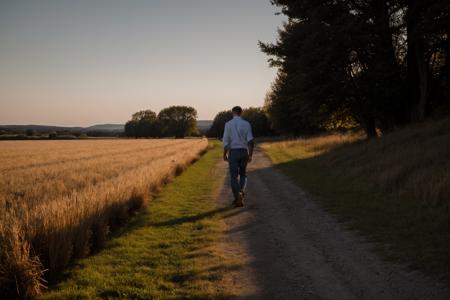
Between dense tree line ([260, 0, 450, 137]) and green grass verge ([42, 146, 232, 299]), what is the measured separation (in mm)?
13914

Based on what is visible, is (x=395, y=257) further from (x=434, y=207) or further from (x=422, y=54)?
(x=422, y=54)

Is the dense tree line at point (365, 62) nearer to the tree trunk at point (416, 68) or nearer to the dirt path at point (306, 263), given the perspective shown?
the tree trunk at point (416, 68)

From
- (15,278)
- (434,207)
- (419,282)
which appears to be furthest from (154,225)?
(434,207)

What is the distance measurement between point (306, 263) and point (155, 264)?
2.28 m

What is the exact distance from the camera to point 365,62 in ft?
73.8

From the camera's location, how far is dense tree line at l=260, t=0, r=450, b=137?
816 inches

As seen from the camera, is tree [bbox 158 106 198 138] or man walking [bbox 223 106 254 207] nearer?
man walking [bbox 223 106 254 207]

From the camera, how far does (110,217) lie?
28.7ft

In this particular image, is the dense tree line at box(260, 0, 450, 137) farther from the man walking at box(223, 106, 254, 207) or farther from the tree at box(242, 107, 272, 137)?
the tree at box(242, 107, 272, 137)

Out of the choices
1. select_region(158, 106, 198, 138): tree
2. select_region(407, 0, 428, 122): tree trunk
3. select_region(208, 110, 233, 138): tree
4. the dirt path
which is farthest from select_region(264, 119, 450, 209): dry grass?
select_region(158, 106, 198, 138): tree

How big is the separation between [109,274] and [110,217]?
127 inches

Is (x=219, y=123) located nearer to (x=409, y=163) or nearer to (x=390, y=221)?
(x=409, y=163)

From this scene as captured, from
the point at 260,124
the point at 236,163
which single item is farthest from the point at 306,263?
the point at 260,124

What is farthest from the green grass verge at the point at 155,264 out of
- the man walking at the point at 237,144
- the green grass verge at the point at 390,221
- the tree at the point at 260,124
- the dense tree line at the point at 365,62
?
the tree at the point at 260,124
